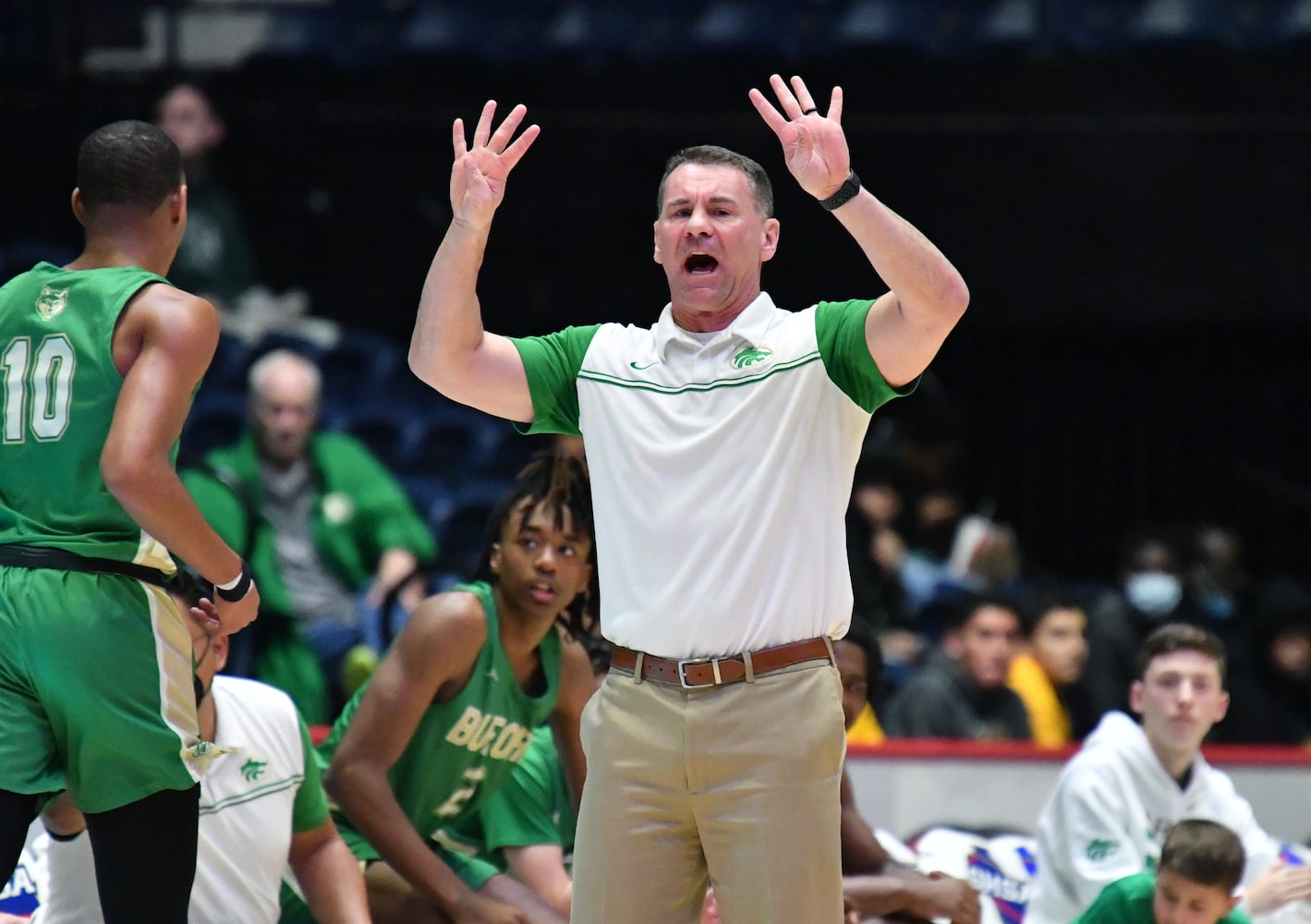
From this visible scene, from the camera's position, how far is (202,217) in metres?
8.92

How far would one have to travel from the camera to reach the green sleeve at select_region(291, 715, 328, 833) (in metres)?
4.43

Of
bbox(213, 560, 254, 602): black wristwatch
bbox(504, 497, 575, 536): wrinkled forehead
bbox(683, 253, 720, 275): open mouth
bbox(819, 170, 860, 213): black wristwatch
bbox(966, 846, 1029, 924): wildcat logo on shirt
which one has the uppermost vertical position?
bbox(819, 170, 860, 213): black wristwatch

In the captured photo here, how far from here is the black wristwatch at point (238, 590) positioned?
11.1ft

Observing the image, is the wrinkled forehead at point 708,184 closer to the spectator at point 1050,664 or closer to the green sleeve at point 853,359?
the green sleeve at point 853,359

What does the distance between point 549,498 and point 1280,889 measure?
7.38 ft

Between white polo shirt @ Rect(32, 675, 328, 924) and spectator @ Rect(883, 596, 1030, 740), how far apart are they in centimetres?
328

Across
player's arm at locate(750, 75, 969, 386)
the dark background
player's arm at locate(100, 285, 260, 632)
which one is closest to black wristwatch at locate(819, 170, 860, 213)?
player's arm at locate(750, 75, 969, 386)

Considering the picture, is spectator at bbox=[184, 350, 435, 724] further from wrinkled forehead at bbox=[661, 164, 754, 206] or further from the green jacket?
wrinkled forehead at bbox=[661, 164, 754, 206]

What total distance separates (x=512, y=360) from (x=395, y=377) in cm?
619

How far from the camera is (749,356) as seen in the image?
3.30m

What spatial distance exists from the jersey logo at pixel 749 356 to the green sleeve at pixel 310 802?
1.72 meters

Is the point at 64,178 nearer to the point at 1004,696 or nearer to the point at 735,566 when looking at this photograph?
the point at 1004,696

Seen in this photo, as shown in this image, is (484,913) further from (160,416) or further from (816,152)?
(816,152)

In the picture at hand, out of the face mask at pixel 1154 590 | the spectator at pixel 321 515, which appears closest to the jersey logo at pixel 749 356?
the spectator at pixel 321 515
